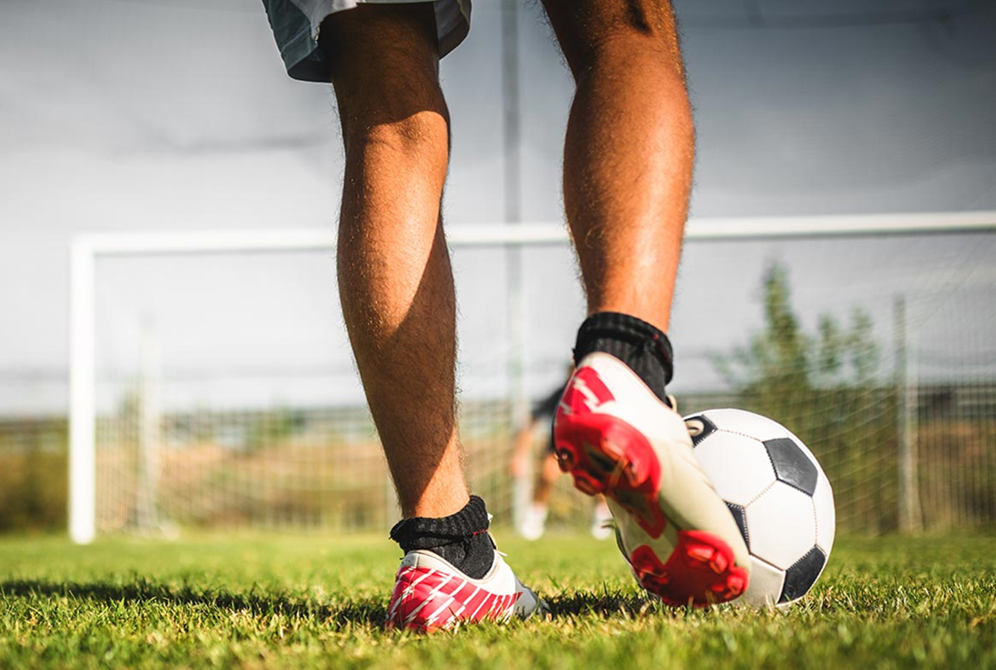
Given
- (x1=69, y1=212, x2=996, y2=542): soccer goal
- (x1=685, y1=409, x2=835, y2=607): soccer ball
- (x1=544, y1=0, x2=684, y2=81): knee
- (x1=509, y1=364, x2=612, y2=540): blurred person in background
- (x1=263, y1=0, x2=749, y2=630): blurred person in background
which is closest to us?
(x1=263, y1=0, x2=749, y2=630): blurred person in background

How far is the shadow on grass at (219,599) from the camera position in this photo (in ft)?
4.87

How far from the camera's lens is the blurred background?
699 cm

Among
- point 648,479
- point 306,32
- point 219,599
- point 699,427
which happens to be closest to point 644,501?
point 648,479

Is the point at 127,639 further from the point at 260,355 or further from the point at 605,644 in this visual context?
the point at 260,355

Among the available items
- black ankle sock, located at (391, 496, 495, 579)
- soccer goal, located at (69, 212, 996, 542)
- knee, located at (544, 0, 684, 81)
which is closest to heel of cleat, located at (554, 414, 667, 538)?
black ankle sock, located at (391, 496, 495, 579)

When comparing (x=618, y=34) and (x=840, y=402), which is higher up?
(x=618, y=34)

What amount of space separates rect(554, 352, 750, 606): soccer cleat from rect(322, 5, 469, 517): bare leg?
0.32 metres

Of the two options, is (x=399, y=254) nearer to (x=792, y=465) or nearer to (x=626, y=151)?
(x=626, y=151)

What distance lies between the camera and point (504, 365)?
819 cm

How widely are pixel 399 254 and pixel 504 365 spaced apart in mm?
6895

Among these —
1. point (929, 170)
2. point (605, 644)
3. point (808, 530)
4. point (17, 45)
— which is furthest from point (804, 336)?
point (17, 45)

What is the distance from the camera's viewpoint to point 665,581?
45.3 inches

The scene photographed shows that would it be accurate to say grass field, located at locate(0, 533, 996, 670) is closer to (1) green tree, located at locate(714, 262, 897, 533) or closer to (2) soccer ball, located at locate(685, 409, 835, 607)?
(2) soccer ball, located at locate(685, 409, 835, 607)

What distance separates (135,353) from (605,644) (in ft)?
27.7
